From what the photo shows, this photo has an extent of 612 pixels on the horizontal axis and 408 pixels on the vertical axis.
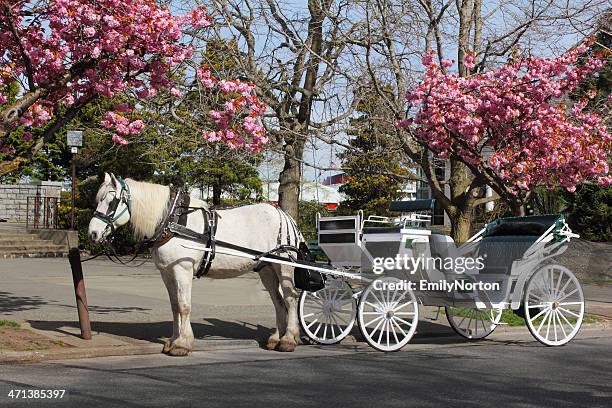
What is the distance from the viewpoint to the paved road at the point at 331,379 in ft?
24.8

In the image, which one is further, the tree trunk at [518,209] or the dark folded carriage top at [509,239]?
the tree trunk at [518,209]

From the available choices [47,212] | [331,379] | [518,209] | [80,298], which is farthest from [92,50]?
[47,212]

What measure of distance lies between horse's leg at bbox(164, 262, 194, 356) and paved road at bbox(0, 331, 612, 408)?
0.53 ft

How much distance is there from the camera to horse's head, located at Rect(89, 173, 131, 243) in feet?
32.4

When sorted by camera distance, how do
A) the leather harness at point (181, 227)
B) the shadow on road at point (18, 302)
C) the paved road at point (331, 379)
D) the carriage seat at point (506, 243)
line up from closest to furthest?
1. the paved road at point (331, 379)
2. the leather harness at point (181, 227)
3. the carriage seat at point (506, 243)
4. the shadow on road at point (18, 302)

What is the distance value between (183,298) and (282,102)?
25.6ft

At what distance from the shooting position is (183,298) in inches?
397

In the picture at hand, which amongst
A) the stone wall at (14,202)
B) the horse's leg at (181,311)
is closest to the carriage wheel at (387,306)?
the horse's leg at (181,311)

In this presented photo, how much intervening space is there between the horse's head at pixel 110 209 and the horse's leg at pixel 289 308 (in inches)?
88.3

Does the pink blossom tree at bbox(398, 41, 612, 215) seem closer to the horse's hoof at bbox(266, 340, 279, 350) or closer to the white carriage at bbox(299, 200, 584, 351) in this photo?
the white carriage at bbox(299, 200, 584, 351)

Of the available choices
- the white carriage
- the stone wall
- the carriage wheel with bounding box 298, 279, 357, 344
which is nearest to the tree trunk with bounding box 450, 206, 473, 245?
the white carriage

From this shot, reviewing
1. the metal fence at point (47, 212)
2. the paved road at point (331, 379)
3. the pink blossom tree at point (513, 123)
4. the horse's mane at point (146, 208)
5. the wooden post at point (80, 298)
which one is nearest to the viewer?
the paved road at point (331, 379)

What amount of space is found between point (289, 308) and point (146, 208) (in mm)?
2294

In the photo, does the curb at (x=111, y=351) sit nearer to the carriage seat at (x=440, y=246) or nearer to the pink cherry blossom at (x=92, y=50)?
the carriage seat at (x=440, y=246)
